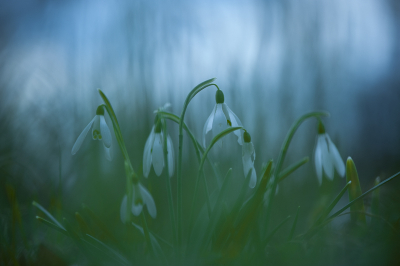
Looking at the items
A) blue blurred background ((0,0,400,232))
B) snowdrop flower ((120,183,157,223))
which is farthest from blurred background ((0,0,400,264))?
snowdrop flower ((120,183,157,223))

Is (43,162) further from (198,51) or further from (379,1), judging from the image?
(379,1)

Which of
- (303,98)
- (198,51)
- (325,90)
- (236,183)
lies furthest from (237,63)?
(236,183)

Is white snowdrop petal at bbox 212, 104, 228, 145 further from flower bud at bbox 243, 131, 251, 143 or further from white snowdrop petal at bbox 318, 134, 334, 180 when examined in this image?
white snowdrop petal at bbox 318, 134, 334, 180

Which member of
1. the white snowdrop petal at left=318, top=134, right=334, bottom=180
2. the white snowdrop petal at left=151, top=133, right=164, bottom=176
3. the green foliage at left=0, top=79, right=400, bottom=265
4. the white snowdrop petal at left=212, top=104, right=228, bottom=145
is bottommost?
the green foliage at left=0, top=79, right=400, bottom=265

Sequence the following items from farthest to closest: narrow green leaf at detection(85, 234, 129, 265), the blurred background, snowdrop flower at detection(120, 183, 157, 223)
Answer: the blurred background, narrow green leaf at detection(85, 234, 129, 265), snowdrop flower at detection(120, 183, 157, 223)

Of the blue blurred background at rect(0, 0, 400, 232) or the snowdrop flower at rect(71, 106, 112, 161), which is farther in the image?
the blue blurred background at rect(0, 0, 400, 232)

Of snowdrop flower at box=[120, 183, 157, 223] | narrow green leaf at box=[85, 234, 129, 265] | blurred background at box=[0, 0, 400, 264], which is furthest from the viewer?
blurred background at box=[0, 0, 400, 264]

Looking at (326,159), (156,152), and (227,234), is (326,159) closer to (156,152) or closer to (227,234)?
(227,234)

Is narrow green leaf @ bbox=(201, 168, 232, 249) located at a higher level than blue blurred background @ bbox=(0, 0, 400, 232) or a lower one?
lower
